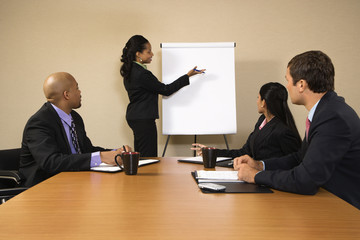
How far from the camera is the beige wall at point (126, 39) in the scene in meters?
3.84

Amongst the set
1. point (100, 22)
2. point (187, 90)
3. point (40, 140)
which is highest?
point (100, 22)

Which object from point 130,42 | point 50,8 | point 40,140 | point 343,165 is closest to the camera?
point 343,165

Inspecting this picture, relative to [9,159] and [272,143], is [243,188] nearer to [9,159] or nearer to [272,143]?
[272,143]

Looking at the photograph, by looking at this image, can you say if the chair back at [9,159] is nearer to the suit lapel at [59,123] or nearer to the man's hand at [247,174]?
the suit lapel at [59,123]

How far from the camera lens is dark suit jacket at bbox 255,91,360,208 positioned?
3.51 feet

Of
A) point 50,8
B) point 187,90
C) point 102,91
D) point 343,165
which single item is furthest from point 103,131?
point 343,165

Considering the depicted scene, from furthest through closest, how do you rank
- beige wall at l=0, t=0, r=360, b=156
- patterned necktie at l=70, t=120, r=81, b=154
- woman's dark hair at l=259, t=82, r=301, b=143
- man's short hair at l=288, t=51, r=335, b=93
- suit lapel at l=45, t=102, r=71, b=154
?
beige wall at l=0, t=0, r=360, b=156 < woman's dark hair at l=259, t=82, r=301, b=143 < patterned necktie at l=70, t=120, r=81, b=154 < suit lapel at l=45, t=102, r=71, b=154 < man's short hair at l=288, t=51, r=335, b=93

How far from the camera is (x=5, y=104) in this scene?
3.89m

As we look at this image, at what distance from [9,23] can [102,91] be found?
4.53 ft

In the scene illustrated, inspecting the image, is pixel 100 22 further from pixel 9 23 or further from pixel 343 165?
pixel 343 165

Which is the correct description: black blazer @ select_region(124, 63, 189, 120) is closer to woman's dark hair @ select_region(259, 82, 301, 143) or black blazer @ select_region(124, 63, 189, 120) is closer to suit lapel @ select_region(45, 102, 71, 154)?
woman's dark hair @ select_region(259, 82, 301, 143)

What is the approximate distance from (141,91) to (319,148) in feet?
7.52

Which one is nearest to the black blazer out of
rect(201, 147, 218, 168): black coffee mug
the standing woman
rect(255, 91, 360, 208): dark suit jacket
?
the standing woman

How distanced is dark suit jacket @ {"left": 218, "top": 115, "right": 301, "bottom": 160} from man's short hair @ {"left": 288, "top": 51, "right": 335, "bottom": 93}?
0.65 m
